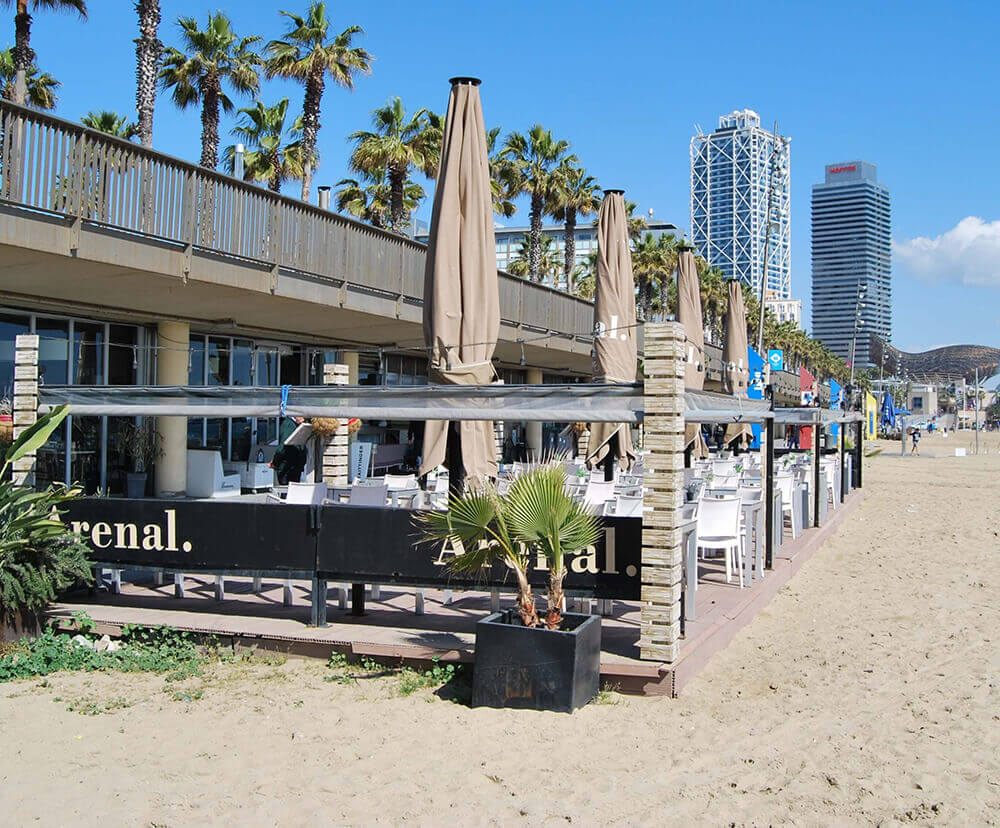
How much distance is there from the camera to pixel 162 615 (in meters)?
7.22

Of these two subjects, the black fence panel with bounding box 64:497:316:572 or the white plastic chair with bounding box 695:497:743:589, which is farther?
the white plastic chair with bounding box 695:497:743:589

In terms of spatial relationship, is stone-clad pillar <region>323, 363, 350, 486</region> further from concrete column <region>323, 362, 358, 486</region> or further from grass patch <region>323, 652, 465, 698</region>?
grass patch <region>323, 652, 465, 698</region>

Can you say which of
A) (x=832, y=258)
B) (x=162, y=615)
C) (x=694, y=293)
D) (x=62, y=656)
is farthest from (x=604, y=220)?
(x=832, y=258)

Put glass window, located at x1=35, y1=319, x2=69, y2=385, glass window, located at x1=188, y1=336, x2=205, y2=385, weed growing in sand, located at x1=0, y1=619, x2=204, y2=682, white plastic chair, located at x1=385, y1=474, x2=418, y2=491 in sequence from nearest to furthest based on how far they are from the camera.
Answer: weed growing in sand, located at x1=0, y1=619, x2=204, y2=682 < white plastic chair, located at x1=385, y1=474, x2=418, y2=491 < glass window, located at x1=35, y1=319, x2=69, y2=385 < glass window, located at x1=188, y1=336, x2=205, y2=385

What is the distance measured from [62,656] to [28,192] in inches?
190

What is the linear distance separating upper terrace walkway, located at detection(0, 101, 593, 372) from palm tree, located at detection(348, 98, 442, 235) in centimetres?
852

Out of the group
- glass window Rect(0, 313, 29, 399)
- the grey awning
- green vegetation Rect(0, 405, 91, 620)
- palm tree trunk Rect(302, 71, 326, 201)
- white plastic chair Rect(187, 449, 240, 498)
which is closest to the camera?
the grey awning

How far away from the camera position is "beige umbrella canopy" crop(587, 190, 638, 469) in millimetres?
12500

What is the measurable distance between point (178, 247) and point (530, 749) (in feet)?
25.9

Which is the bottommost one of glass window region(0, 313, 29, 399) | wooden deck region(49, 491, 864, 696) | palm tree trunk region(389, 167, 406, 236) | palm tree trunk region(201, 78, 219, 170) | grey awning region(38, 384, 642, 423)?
wooden deck region(49, 491, 864, 696)

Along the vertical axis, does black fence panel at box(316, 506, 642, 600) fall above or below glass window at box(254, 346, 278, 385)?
below

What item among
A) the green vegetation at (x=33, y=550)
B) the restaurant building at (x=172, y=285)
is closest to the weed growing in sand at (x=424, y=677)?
the restaurant building at (x=172, y=285)

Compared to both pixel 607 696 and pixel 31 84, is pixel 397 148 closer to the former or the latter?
pixel 31 84

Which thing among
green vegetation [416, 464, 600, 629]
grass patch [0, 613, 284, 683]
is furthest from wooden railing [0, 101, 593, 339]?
green vegetation [416, 464, 600, 629]
